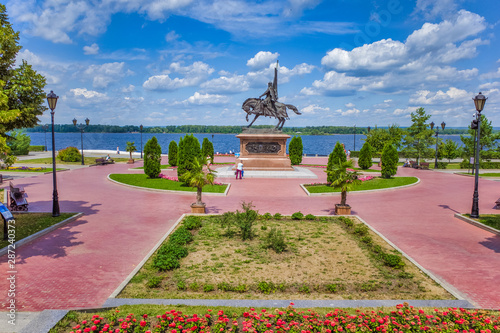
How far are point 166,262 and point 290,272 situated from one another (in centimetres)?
323

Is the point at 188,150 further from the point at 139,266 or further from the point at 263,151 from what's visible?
the point at 139,266

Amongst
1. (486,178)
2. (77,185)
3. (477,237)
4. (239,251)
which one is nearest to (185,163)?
(77,185)

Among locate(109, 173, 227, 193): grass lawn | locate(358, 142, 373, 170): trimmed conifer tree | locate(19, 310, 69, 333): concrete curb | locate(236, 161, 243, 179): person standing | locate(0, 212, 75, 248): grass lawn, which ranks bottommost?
locate(19, 310, 69, 333): concrete curb

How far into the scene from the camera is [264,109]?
99.0ft

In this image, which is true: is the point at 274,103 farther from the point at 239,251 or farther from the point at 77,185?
the point at 239,251

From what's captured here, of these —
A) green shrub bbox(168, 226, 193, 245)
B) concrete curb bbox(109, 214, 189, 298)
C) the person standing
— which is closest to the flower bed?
concrete curb bbox(109, 214, 189, 298)

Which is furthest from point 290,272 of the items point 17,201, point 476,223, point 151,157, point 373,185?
point 151,157

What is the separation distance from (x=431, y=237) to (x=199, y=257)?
319 inches

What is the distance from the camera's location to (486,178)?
2684 cm

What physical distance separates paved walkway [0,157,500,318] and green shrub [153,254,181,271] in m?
0.70

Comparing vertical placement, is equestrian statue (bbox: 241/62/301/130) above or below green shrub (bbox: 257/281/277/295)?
above

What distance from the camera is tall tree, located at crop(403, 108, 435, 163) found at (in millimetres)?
36719

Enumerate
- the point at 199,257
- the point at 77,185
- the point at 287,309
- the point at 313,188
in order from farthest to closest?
the point at 77,185 < the point at 313,188 < the point at 199,257 < the point at 287,309

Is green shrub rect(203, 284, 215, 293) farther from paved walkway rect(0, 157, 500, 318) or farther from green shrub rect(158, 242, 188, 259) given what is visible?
paved walkway rect(0, 157, 500, 318)
